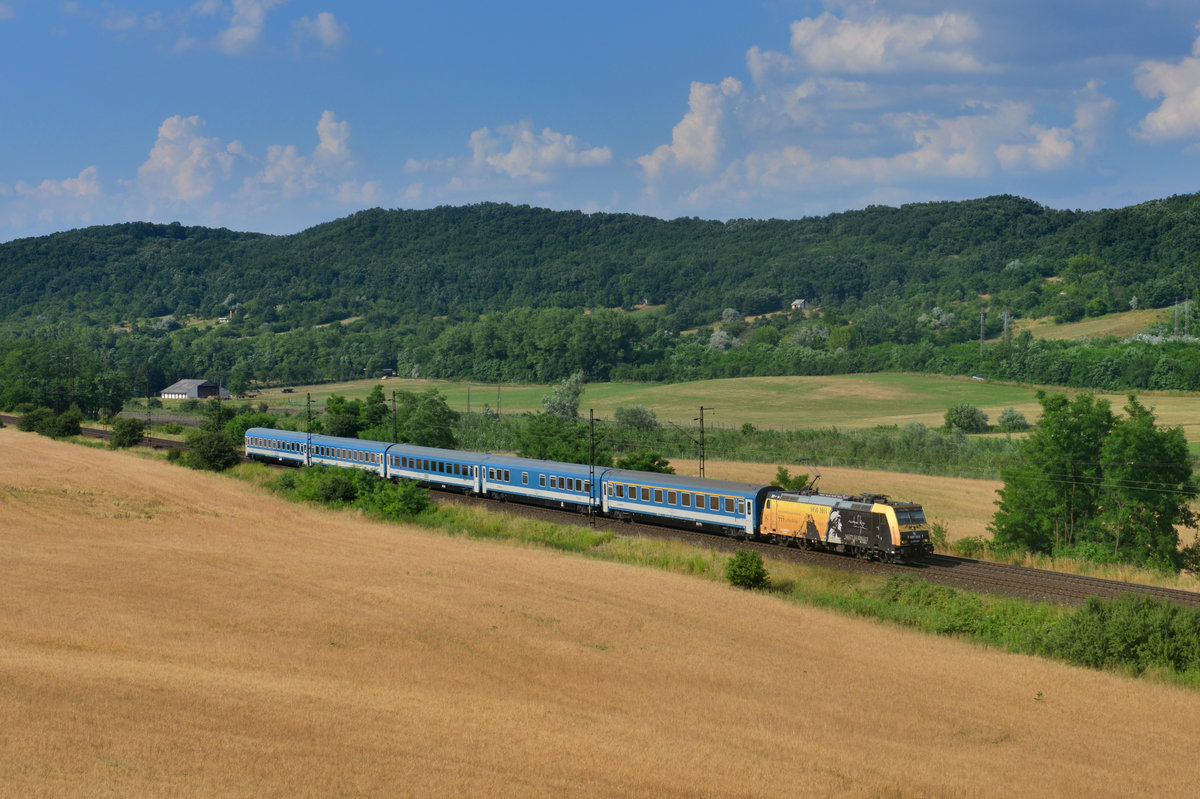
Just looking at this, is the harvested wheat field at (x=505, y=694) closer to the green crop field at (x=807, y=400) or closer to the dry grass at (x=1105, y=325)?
the green crop field at (x=807, y=400)

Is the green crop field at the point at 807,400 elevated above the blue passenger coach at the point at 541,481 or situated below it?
above

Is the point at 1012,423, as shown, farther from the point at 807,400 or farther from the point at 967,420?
the point at 807,400

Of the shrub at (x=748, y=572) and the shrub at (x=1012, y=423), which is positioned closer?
the shrub at (x=748, y=572)

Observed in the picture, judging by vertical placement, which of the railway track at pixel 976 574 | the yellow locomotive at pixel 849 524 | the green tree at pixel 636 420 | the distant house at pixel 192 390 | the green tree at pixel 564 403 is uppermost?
the distant house at pixel 192 390

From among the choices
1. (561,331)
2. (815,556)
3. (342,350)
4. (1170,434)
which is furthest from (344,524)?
(342,350)

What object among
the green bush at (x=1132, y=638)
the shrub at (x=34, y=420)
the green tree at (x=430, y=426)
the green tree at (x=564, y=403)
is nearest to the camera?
the green bush at (x=1132, y=638)

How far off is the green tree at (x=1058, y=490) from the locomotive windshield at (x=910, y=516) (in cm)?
1061

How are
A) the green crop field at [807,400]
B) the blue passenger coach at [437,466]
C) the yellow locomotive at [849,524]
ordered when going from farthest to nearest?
the green crop field at [807,400], the blue passenger coach at [437,466], the yellow locomotive at [849,524]

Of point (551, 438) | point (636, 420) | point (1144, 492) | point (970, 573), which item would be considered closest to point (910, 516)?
point (970, 573)

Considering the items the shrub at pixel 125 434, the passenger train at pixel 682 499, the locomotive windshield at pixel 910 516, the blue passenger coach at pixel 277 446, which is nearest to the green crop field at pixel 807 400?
the shrub at pixel 125 434

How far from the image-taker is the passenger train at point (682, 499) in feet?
117

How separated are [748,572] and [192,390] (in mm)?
143414

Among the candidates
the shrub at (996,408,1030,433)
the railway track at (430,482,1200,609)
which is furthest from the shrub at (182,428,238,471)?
the shrub at (996,408,1030,433)

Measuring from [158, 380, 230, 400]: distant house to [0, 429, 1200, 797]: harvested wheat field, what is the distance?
5130 inches
